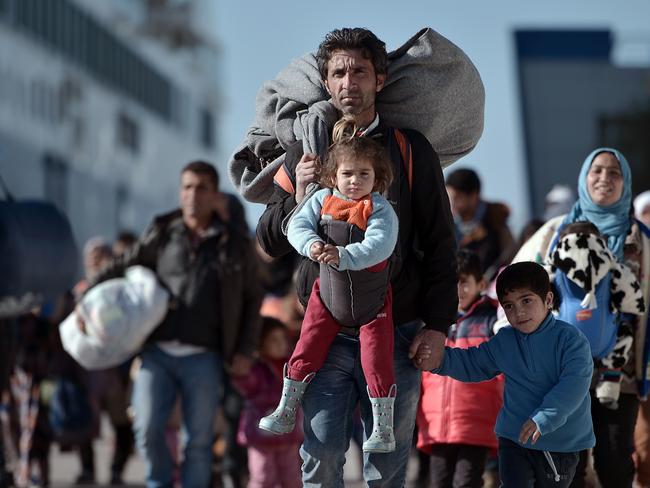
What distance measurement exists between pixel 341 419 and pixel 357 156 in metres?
0.93

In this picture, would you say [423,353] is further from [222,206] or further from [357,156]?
[222,206]

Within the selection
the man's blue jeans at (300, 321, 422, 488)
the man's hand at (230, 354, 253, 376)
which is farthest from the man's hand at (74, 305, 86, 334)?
the man's blue jeans at (300, 321, 422, 488)

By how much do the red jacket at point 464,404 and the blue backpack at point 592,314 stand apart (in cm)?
62

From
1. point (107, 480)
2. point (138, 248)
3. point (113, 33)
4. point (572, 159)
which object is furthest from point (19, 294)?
point (113, 33)

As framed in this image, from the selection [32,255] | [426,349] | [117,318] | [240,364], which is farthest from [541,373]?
[32,255]

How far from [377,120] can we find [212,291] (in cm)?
362

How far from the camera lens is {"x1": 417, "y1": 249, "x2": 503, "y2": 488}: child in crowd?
741cm

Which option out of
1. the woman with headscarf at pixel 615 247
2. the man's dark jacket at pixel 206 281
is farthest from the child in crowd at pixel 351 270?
the man's dark jacket at pixel 206 281

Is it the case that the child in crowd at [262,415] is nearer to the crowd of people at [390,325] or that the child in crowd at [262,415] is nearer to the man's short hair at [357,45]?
the crowd of people at [390,325]

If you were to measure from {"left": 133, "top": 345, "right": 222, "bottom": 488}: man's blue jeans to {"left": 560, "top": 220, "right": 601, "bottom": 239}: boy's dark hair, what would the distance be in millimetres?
2659

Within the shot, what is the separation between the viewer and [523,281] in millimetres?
6180

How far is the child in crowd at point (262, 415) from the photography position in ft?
32.4

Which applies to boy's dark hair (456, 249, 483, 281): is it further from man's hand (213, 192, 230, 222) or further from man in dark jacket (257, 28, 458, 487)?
man in dark jacket (257, 28, 458, 487)

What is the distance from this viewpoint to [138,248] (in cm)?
934
